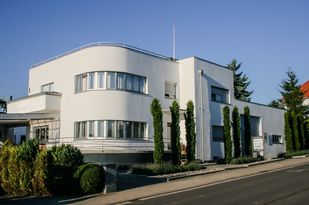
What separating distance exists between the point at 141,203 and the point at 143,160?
15134mm

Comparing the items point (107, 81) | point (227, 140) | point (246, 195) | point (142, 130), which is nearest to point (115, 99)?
point (107, 81)

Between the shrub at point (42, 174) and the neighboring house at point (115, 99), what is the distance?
10399 millimetres

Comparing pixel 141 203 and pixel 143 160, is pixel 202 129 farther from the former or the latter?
pixel 141 203

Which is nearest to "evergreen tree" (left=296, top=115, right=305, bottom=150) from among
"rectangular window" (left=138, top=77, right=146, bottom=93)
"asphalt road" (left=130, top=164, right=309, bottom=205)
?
"rectangular window" (left=138, top=77, right=146, bottom=93)

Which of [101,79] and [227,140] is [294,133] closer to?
[227,140]

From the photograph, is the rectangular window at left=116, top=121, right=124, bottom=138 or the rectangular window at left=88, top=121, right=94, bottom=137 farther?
the rectangular window at left=88, top=121, right=94, bottom=137

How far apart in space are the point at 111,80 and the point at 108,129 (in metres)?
3.49

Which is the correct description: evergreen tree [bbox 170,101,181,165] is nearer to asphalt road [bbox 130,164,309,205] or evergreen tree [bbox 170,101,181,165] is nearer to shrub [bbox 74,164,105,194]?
asphalt road [bbox 130,164,309,205]

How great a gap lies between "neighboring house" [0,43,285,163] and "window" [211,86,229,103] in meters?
0.09

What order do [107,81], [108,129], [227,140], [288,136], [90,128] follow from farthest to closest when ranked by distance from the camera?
[288,136], [227,140], [107,81], [90,128], [108,129]

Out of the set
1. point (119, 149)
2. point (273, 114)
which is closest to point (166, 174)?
point (119, 149)

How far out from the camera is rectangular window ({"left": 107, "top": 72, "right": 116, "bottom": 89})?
27.8 meters

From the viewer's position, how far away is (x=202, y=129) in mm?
31500

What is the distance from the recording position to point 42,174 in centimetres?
1566
